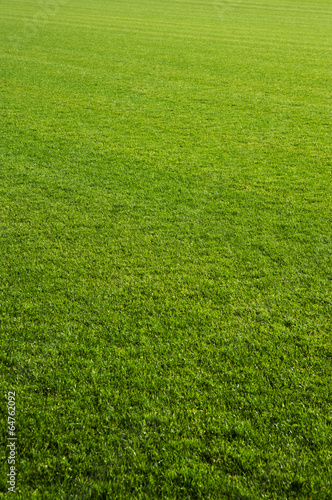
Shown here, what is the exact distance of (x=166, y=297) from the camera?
3.31 m

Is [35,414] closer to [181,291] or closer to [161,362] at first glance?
[161,362]

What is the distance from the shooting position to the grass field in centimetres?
214

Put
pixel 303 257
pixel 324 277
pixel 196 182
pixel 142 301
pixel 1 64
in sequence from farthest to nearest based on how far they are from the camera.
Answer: pixel 1 64 < pixel 196 182 < pixel 303 257 < pixel 324 277 < pixel 142 301

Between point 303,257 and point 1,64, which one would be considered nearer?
point 303,257

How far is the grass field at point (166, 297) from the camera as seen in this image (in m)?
2.14

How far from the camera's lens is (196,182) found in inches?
203

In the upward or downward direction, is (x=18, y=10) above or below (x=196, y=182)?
above

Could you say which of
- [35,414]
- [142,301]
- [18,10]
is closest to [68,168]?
[142,301]

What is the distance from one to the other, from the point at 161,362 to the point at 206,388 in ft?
1.18

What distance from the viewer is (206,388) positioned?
2539 millimetres

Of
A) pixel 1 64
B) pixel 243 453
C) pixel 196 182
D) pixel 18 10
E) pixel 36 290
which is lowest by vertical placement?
pixel 243 453

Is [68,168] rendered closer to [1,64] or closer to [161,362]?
[161,362]

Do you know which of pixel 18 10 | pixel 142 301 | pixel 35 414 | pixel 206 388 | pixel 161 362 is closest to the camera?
pixel 35 414

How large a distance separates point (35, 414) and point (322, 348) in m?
1.97
